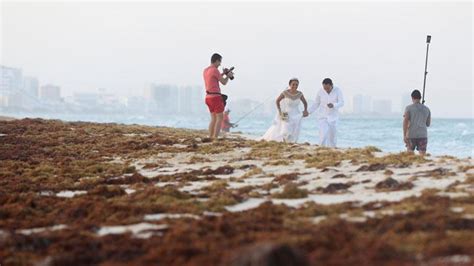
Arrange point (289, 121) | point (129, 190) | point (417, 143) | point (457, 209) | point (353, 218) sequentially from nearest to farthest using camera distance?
point (353, 218) < point (457, 209) < point (129, 190) < point (417, 143) < point (289, 121)

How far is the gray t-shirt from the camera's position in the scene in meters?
14.7

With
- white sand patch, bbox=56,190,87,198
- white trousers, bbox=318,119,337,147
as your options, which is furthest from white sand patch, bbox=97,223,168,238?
white trousers, bbox=318,119,337,147

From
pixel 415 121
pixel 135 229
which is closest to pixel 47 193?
pixel 135 229

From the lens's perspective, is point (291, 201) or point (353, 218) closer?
point (353, 218)

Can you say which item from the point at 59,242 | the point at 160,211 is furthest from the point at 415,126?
the point at 59,242

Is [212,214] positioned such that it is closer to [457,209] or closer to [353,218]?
[353,218]

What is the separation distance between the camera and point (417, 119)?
14695mm

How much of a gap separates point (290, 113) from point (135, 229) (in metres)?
11.1

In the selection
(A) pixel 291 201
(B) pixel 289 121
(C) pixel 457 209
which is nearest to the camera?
(C) pixel 457 209

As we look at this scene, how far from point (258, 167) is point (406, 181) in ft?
10.2

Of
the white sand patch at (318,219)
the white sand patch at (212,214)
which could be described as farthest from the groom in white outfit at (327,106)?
the white sand patch at (318,219)

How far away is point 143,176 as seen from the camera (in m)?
11.0

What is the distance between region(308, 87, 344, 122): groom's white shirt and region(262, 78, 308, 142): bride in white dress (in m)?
0.33

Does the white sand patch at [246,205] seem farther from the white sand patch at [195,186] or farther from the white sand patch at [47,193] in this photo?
the white sand patch at [47,193]
